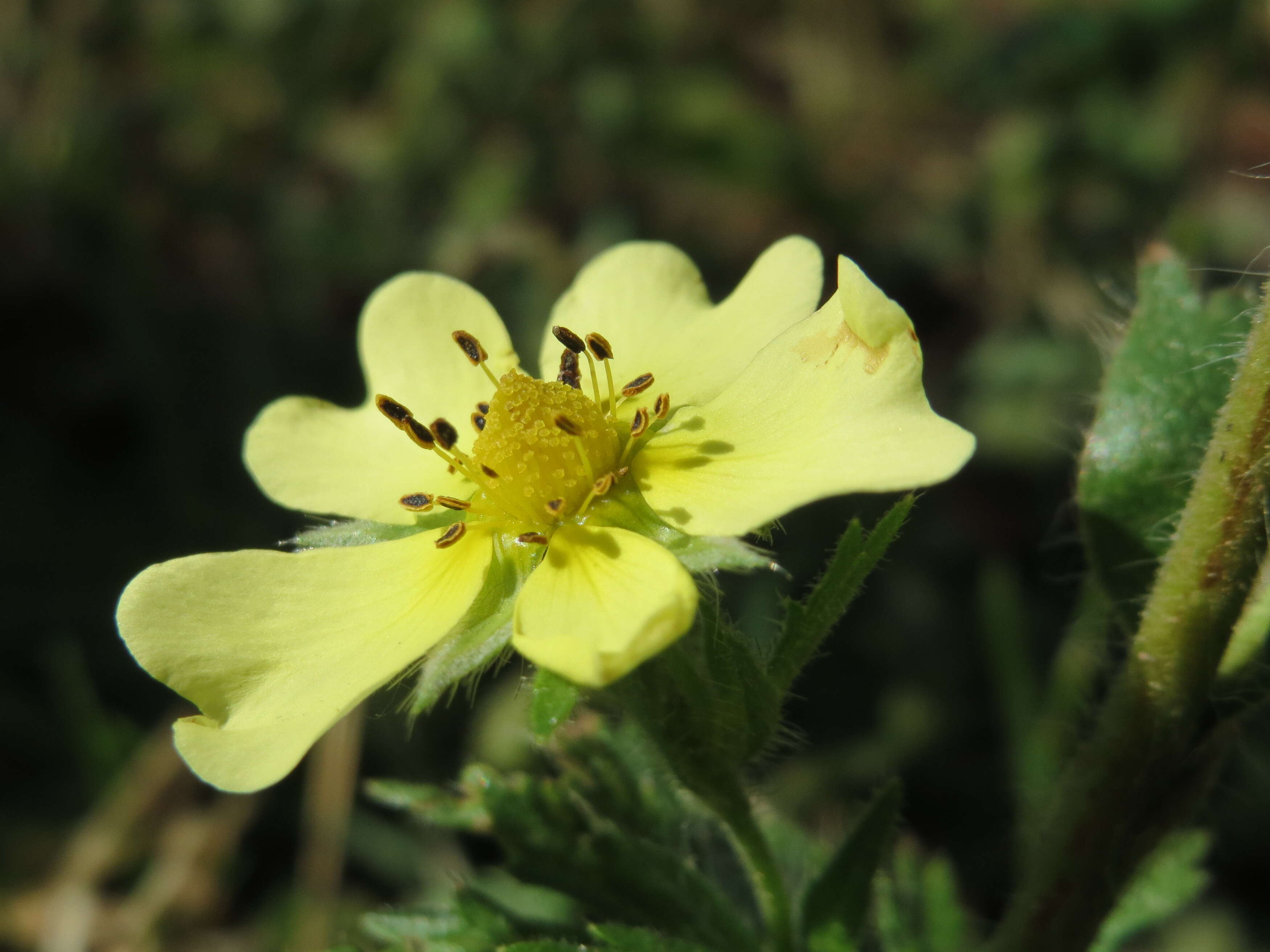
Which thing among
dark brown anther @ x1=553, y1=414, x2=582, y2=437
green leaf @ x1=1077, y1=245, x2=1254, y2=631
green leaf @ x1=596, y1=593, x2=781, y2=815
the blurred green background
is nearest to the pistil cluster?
dark brown anther @ x1=553, y1=414, x2=582, y2=437

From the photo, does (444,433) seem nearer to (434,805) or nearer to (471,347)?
(471,347)

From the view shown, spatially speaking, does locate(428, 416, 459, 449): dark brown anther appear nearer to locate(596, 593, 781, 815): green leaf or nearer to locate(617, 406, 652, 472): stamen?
locate(617, 406, 652, 472): stamen

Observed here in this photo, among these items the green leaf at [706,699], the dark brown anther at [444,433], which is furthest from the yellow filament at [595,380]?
the green leaf at [706,699]

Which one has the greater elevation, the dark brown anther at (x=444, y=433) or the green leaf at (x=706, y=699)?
the dark brown anther at (x=444, y=433)

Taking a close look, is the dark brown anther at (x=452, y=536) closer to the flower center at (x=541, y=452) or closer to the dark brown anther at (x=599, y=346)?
the flower center at (x=541, y=452)

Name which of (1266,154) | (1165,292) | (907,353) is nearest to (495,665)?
(907,353)

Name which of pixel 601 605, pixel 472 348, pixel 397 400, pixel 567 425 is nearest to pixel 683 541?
pixel 601 605
